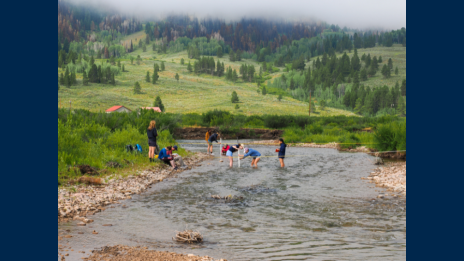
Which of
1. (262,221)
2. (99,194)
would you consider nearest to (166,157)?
(99,194)

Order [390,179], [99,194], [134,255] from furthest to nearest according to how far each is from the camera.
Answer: [390,179]
[99,194]
[134,255]

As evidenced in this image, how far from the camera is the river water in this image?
23.7 ft

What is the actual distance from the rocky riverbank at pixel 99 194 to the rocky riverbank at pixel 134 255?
201 cm

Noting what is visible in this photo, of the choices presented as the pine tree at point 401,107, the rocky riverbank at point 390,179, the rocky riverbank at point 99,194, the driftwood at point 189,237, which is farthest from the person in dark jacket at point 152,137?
the pine tree at point 401,107

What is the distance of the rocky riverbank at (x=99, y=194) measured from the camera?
9392 mm

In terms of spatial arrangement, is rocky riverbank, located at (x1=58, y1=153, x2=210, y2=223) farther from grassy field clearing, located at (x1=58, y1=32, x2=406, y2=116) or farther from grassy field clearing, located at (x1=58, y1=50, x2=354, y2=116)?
grassy field clearing, located at (x1=58, y1=32, x2=406, y2=116)

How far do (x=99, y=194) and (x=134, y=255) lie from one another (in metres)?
5.23

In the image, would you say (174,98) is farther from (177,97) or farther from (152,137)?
(152,137)

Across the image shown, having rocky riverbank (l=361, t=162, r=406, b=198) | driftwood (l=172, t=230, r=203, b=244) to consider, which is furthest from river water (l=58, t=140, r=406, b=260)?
rocky riverbank (l=361, t=162, r=406, b=198)

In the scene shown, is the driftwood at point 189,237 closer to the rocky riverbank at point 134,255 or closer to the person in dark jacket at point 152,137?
the rocky riverbank at point 134,255

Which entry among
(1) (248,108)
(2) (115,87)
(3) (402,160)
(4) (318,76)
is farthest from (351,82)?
(3) (402,160)

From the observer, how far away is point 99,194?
1144 centimetres

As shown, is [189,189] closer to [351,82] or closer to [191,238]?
[191,238]

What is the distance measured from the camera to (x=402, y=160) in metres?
22.4
